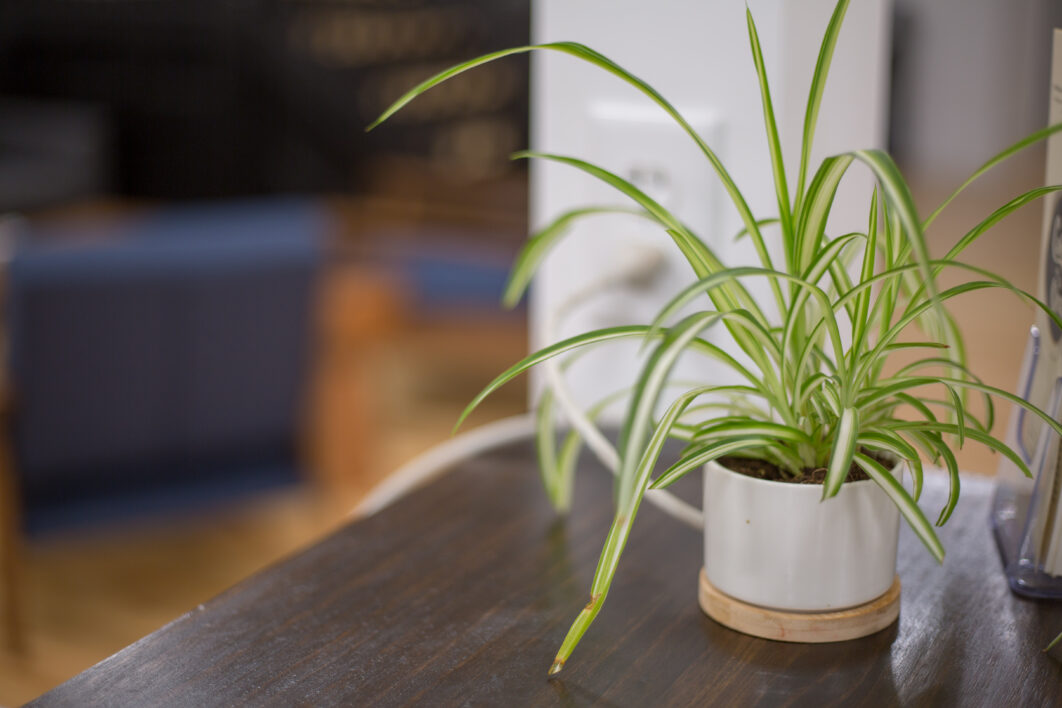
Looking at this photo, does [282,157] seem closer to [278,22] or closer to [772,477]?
[278,22]

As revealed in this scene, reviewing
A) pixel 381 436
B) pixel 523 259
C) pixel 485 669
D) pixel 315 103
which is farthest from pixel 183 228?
pixel 315 103

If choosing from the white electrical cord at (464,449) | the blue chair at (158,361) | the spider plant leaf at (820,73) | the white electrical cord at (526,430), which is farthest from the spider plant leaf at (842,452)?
the blue chair at (158,361)

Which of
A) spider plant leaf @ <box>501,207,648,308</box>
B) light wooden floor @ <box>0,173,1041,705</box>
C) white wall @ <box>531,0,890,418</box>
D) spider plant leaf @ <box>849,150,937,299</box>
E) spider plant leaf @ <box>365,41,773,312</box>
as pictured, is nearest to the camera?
spider plant leaf @ <box>849,150,937,299</box>

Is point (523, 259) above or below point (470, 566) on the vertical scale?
above

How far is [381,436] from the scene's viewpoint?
3.10 meters

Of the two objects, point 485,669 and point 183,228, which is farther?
point 183,228

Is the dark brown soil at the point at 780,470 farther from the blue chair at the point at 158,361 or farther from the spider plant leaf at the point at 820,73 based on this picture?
the blue chair at the point at 158,361

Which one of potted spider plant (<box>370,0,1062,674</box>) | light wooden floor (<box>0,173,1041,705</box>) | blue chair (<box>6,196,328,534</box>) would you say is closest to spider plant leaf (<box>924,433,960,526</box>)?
potted spider plant (<box>370,0,1062,674</box>)

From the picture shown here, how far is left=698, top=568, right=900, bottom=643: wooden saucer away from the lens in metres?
0.51

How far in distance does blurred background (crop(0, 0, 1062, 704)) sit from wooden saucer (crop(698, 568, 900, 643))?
26 centimetres

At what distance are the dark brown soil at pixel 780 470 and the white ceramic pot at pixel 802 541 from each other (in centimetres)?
1

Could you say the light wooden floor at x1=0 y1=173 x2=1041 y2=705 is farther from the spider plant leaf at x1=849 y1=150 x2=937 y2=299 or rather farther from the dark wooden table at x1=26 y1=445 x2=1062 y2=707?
the spider plant leaf at x1=849 y1=150 x2=937 y2=299

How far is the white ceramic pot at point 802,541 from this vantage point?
0.49m

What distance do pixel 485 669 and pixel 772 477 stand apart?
17cm
